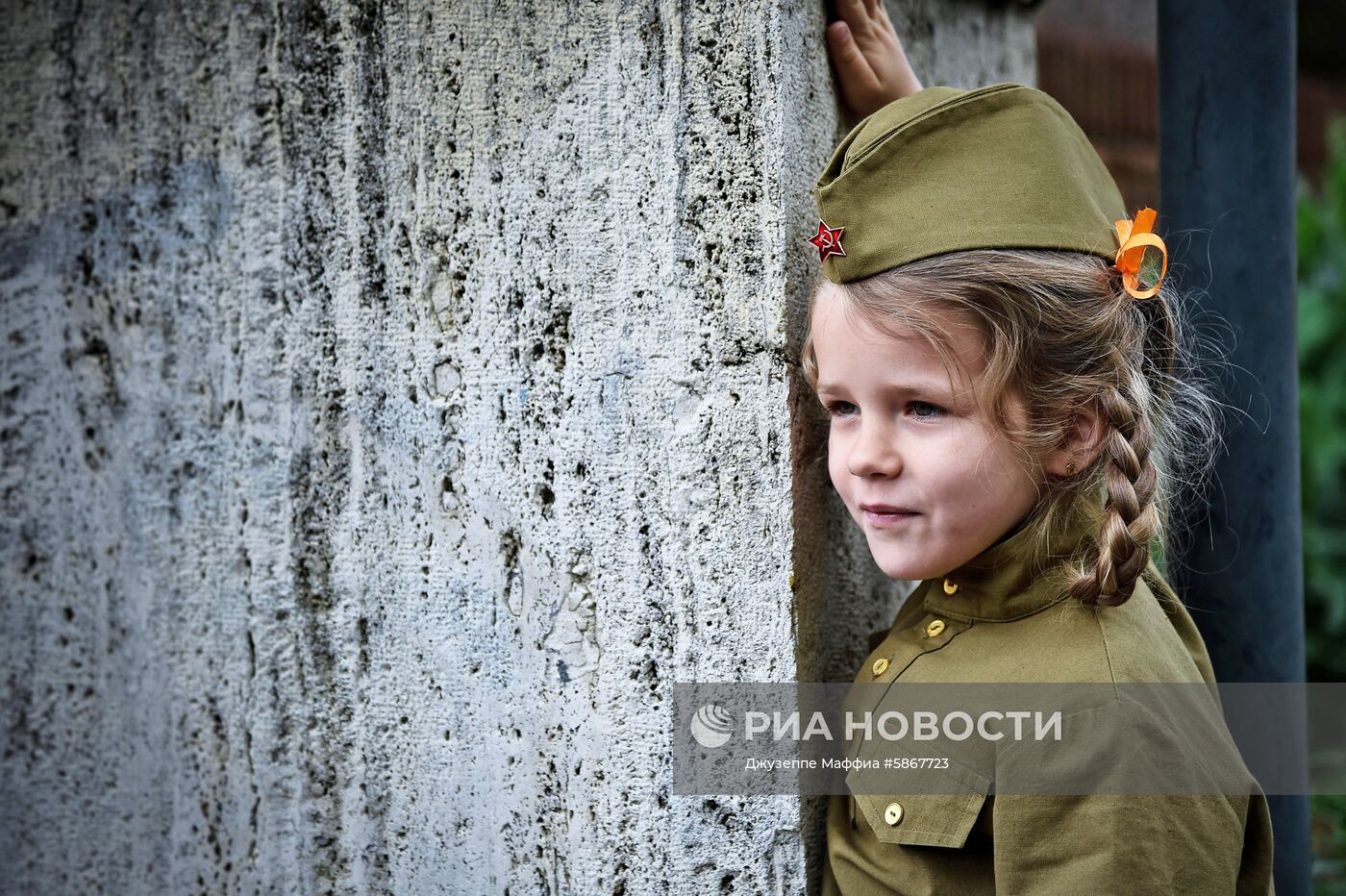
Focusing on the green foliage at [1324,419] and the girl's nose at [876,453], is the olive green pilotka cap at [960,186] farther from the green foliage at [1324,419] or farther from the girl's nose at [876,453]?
the green foliage at [1324,419]

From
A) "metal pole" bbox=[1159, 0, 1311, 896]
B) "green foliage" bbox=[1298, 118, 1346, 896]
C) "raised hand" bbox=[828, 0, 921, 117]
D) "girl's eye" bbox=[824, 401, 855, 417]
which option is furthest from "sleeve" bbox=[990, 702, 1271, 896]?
"green foliage" bbox=[1298, 118, 1346, 896]

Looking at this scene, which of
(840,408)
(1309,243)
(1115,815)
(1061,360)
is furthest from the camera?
(1309,243)

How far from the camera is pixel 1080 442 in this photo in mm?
1421

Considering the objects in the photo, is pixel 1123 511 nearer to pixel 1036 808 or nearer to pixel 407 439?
pixel 1036 808

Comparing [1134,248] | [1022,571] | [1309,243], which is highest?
[1309,243]

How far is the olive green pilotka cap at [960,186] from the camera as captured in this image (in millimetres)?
1378

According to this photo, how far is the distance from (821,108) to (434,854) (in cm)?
130

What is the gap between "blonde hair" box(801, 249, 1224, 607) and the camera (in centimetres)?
134

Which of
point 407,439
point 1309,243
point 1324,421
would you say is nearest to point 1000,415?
point 407,439

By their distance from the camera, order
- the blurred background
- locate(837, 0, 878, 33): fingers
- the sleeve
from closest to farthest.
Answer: the sleeve
locate(837, 0, 878, 33): fingers
the blurred background

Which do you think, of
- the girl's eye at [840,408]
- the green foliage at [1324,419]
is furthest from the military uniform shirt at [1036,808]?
the green foliage at [1324,419]

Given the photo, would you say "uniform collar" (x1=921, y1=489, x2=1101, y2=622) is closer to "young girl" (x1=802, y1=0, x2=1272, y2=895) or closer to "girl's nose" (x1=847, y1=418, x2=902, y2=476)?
"young girl" (x1=802, y1=0, x2=1272, y2=895)

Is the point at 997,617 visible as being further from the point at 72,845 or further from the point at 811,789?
the point at 72,845

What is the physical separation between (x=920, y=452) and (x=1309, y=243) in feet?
14.9
